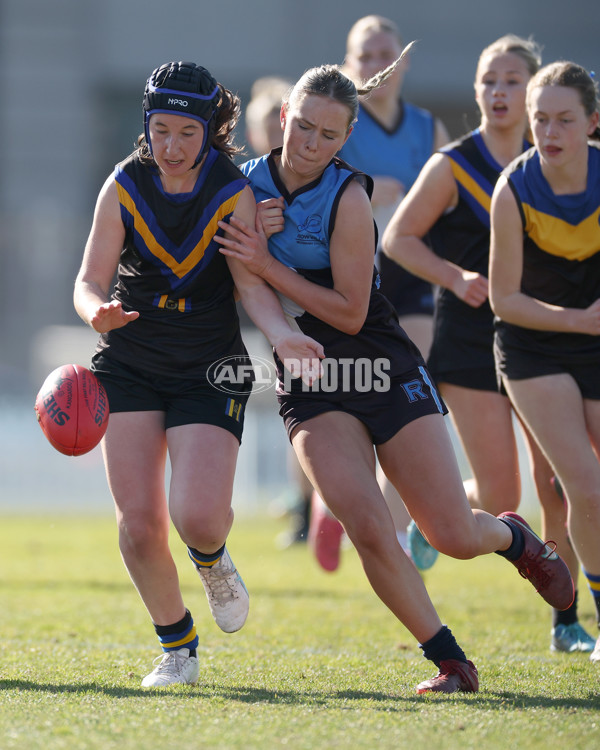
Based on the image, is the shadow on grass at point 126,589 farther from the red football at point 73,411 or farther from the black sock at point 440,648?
the red football at point 73,411

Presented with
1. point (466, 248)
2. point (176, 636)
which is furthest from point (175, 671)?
point (466, 248)

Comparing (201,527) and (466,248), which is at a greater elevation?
(466,248)

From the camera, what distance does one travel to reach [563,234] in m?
4.66

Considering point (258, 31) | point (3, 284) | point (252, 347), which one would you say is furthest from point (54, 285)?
point (258, 31)

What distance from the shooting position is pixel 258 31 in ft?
83.0

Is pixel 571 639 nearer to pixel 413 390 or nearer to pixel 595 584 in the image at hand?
pixel 595 584

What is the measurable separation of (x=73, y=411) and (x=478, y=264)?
220cm

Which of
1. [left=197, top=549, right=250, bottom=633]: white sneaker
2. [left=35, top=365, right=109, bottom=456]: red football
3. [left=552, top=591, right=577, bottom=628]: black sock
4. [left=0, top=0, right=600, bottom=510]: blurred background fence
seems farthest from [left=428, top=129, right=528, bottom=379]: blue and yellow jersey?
[left=0, top=0, right=600, bottom=510]: blurred background fence

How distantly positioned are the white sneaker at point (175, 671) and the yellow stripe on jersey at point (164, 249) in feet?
4.74

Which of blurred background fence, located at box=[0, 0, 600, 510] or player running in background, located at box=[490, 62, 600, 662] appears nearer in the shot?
player running in background, located at box=[490, 62, 600, 662]

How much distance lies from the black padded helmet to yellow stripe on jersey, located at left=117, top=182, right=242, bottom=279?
0.67ft

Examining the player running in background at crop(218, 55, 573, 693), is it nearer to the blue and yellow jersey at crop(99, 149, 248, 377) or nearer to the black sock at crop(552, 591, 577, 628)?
the blue and yellow jersey at crop(99, 149, 248, 377)

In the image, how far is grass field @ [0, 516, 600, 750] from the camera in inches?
131

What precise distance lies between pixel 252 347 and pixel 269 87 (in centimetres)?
1092
